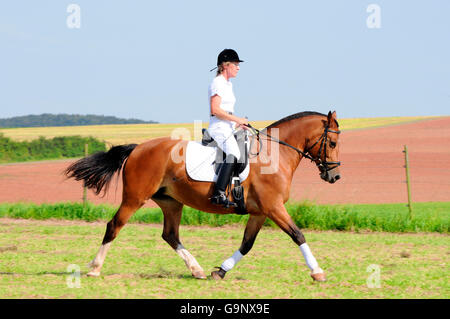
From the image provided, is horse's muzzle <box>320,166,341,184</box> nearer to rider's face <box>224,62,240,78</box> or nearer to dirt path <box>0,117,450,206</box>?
rider's face <box>224,62,240,78</box>

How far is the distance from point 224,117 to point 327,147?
142cm

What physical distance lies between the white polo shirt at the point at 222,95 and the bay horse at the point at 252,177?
0.58 m

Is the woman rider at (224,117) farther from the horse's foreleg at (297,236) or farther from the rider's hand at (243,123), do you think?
the horse's foreleg at (297,236)

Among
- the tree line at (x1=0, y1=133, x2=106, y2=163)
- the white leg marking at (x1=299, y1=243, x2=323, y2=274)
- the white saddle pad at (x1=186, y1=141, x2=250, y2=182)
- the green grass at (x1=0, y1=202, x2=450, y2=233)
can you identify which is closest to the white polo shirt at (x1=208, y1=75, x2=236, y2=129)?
the white saddle pad at (x1=186, y1=141, x2=250, y2=182)

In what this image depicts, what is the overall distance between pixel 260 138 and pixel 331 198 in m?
13.2

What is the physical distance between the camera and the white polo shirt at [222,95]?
23.0 feet

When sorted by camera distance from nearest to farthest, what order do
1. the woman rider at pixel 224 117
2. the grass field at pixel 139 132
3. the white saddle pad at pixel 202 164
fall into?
the woman rider at pixel 224 117 < the white saddle pad at pixel 202 164 < the grass field at pixel 139 132

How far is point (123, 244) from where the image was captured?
1073cm

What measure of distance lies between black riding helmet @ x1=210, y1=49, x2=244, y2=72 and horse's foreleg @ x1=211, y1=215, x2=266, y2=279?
208 cm

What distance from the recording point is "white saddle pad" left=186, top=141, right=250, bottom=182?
7.27 metres

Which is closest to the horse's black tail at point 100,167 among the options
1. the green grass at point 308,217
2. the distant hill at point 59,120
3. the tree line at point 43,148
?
the green grass at point 308,217

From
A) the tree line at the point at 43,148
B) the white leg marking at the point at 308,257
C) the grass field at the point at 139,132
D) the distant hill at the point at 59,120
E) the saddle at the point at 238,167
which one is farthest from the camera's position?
the distant hill at the point at 59,120

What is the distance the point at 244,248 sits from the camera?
737 centimetres
